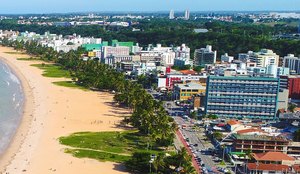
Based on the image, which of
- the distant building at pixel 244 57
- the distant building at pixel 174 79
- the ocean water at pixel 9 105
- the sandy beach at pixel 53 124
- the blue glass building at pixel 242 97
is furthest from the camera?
the distant building at pixel 244 57

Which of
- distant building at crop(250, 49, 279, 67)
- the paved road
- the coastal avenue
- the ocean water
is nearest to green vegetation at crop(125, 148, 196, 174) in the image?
the coastal avenue

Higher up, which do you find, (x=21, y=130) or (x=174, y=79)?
(x=174, y=79)

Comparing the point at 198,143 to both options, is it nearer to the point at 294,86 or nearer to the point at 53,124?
the point at 53,124

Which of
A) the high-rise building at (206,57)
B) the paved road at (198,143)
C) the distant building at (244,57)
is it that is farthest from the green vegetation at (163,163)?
the high-rise building at (206,57)

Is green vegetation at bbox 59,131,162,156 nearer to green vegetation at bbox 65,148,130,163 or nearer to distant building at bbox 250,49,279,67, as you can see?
green vegetation at bbox 65,148,130,163

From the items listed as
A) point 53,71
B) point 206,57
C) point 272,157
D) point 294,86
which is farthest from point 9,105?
point 206,57

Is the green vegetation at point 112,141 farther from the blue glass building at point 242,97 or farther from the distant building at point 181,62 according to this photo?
the distant building at point 181,62
